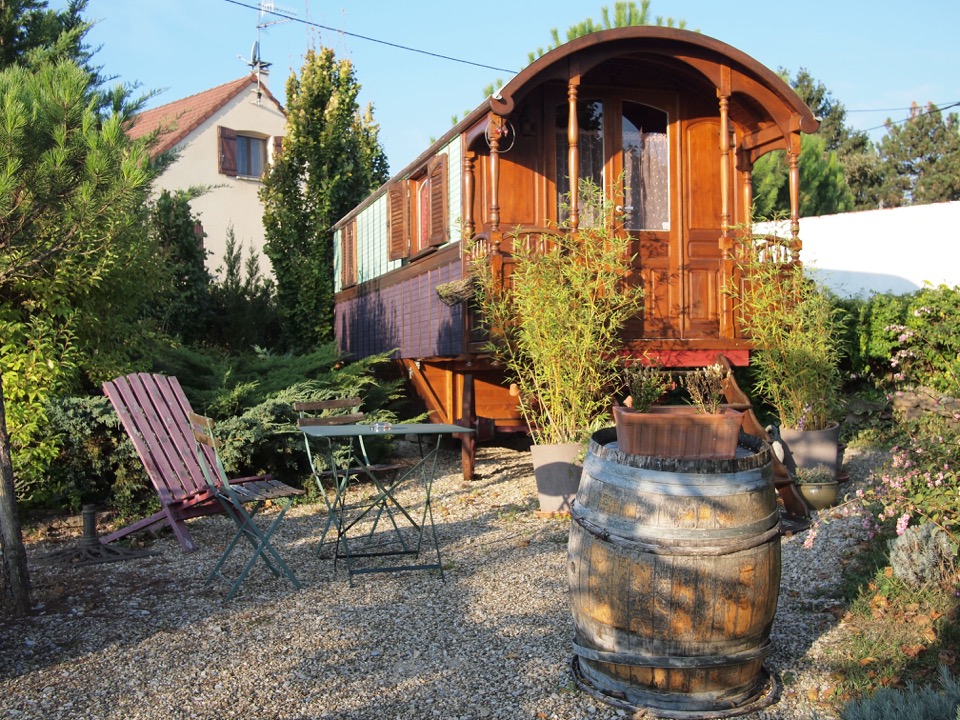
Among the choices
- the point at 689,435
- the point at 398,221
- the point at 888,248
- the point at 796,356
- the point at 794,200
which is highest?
the point at 398,221

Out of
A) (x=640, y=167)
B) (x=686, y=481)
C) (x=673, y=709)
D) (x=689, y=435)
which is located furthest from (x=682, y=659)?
(x=640, y=167)

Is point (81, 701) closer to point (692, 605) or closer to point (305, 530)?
point (692, 605)

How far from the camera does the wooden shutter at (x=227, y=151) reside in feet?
65.0

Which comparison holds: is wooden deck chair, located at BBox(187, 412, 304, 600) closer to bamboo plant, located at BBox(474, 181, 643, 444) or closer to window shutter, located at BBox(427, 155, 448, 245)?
bamboo plant, located at BBox(474, 181, 643, 444)

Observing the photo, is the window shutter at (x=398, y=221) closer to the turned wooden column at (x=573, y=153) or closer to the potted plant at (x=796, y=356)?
the turned wooden column at (x=573, y=153)

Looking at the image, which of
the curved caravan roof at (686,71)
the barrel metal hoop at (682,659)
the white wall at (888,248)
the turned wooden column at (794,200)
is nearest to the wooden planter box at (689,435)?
the barrel metal hoop at (682,659)

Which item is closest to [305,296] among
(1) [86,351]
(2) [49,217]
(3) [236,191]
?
(3) [236,191]

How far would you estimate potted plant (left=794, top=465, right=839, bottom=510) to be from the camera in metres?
6.49

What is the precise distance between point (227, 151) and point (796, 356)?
15925mm

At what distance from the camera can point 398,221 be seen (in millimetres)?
11203

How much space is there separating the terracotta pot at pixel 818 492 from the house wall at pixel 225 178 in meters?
15.2

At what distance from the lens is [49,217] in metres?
4.86

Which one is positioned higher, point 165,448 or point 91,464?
point 165,448

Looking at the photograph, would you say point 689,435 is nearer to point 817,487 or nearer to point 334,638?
point 334,638
